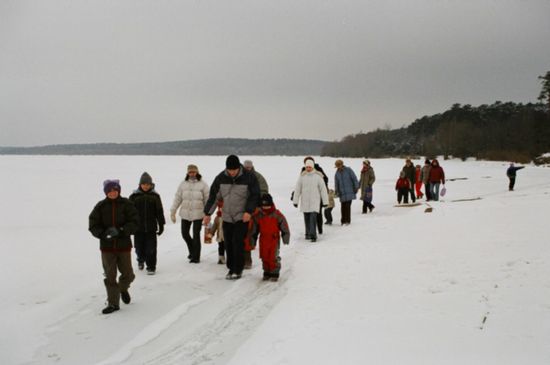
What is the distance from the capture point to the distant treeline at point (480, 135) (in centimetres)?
6588

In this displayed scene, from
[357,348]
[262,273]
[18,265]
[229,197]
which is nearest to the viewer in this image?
[357,348]

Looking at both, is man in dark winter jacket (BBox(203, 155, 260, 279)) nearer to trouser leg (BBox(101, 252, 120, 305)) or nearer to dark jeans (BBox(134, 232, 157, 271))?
dark jeans (BBox(134, 232, 157, 271))

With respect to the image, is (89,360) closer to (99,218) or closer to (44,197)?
(99,218)

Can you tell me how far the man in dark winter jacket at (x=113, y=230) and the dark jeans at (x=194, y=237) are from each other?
2478 millimetres

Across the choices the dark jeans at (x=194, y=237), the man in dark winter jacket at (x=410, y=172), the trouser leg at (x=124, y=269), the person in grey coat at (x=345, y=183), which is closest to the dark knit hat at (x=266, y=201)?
the dark jeans at (x=194, y=237)

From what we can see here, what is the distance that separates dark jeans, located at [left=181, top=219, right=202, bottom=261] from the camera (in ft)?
28.1

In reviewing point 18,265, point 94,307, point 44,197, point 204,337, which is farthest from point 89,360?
point 44,197

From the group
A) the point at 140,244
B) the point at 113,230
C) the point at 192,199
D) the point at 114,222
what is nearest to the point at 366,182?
the point at 192,199

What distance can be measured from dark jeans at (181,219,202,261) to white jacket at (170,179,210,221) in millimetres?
137

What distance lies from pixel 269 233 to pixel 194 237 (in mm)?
2226

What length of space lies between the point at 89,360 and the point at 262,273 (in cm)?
378

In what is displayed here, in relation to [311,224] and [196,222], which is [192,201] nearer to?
[196,222]

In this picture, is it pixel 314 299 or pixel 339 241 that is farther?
pixel 339 241

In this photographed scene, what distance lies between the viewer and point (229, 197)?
7.34 m
